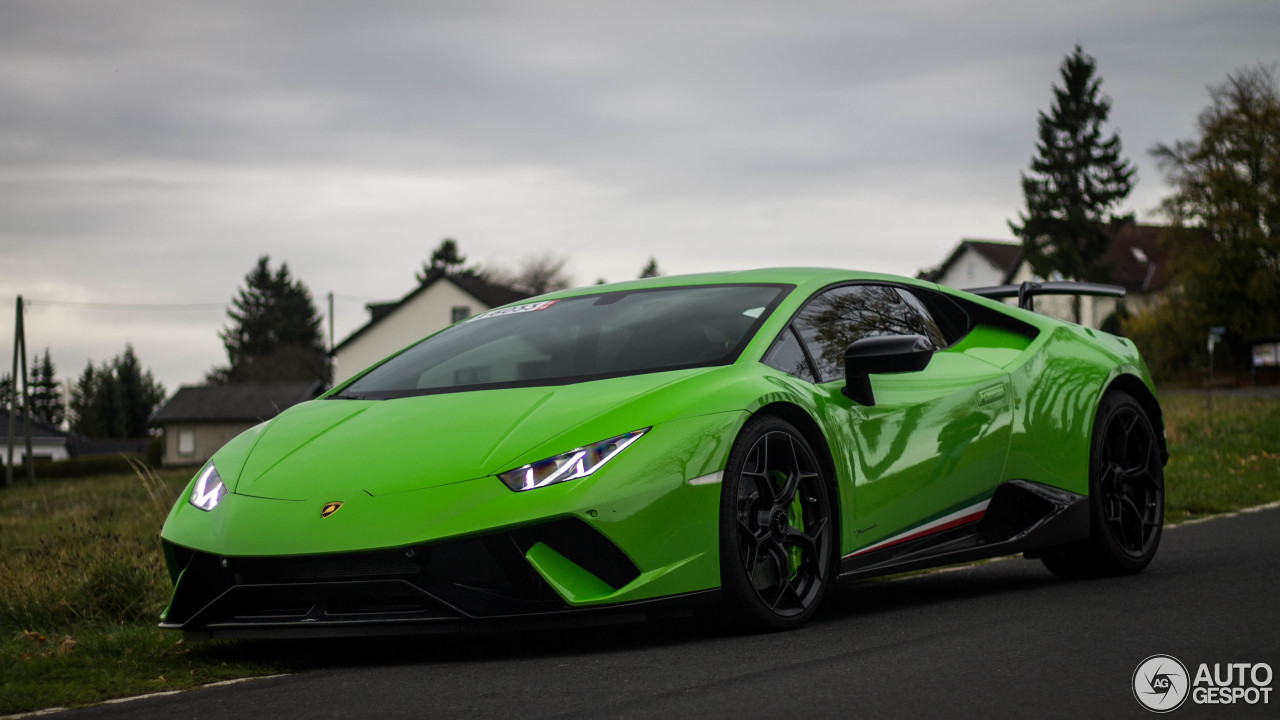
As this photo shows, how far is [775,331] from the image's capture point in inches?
200

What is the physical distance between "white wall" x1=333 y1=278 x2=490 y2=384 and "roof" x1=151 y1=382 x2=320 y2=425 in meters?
18.2

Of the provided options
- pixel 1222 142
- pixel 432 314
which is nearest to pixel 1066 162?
pixel 1222 142

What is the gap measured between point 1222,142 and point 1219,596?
184 feet

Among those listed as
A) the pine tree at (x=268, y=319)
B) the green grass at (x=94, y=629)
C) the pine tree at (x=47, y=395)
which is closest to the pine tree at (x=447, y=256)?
the pine tree at (x=268, y=319)

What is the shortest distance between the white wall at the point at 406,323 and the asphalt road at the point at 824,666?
60.6 m

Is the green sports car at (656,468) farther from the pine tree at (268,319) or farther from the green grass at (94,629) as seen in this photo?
the pine tree at (268,319)

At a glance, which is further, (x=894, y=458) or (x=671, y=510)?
(x=894, y=458)

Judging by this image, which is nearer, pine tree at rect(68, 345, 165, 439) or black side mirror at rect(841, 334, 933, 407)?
black side mirror at rect(841, 334, 933, 407)

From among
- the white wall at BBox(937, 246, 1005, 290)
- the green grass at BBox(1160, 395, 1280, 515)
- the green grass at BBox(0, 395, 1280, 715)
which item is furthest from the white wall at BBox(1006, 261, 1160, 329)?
the green grass at BBox(0, 395, 1280, 715)

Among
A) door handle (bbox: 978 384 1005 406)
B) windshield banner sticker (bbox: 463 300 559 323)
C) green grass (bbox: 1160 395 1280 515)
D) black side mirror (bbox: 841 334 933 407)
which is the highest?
windshield banner sticker (bbox: 463 300 559 323)

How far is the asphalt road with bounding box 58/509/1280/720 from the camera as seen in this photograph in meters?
3.41

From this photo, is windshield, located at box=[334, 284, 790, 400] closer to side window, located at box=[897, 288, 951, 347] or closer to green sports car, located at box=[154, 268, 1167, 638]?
green sports car, located at box=[154, 268, 1167, 638]

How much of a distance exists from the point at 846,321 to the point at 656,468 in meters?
1.71

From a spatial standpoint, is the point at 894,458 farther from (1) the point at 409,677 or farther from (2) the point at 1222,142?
(2) the point at 1222,142
